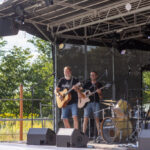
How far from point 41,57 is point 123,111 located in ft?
50.8

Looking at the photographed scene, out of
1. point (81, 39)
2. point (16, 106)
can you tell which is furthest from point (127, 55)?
point (16, 106)

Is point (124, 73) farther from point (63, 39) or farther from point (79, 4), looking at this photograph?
point (79, 4)

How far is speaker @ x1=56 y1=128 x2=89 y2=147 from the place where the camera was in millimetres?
6223

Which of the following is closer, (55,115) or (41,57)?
(55,115)

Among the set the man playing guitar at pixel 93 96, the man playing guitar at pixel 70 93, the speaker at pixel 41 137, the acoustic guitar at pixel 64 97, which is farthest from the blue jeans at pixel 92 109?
the speaker at pixel 41 137

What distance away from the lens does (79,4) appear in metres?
8.20

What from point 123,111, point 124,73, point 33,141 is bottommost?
point 33,141

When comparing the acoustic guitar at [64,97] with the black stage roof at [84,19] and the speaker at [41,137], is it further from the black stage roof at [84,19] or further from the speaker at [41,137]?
the black stage roof at [84,19]

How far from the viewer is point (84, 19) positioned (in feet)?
30.3

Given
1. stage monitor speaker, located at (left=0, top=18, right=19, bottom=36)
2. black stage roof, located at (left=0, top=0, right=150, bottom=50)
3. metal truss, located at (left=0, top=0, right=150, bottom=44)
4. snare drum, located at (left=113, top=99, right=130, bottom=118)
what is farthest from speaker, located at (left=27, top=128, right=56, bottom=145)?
metal truss, located at (left=0, top=0, right=150, bottom=44)

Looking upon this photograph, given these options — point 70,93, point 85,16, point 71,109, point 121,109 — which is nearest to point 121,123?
point 121,109

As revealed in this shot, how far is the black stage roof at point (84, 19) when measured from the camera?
8.06 meters

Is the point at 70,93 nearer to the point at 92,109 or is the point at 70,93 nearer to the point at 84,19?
the point at 92,109

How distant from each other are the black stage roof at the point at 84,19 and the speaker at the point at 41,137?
2.60 m
